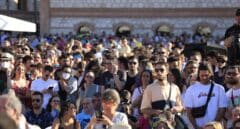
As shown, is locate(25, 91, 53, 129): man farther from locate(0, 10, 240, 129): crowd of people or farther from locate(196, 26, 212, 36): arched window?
locate(196, 26, 212, 36): arched window

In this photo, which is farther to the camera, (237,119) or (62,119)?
(62,119)

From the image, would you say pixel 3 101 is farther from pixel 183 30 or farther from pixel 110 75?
pixel 183 30

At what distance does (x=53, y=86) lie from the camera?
36.8ft

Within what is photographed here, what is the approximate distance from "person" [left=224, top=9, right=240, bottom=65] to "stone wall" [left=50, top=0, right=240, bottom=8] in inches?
1311

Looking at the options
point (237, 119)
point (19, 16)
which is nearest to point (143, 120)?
point (237, 119)

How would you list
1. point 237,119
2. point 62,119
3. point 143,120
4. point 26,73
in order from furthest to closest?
1. point 26,73
2. point 143,120
3. point 62,119
4. point 237,119

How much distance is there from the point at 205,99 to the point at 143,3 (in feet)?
121

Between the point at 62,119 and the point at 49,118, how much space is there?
3.05 feet

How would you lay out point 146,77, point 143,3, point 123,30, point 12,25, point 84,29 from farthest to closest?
point 84,29 < point 123,30 < point 143,3 < point 12,25 < point 146,77

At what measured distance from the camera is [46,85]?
11180 millimetres

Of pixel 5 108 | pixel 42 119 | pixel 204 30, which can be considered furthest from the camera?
pixel 204 30

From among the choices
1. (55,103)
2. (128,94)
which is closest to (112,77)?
(128,94)

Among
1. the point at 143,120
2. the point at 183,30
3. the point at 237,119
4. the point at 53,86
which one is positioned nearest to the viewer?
the point at 237,119

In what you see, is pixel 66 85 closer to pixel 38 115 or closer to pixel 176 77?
pixel 176 77
